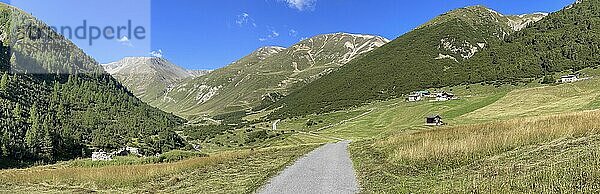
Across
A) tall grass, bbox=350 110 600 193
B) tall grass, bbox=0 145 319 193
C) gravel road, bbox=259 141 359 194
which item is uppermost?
tall grass, bbox=350 110 600 193

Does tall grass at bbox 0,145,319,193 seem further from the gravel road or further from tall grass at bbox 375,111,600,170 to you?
tall grass at bbox 375,111,600,170

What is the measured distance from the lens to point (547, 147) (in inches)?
754

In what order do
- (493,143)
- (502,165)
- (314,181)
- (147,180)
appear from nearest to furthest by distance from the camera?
(502,165) → (314,181) → (493,143) → (147,180)

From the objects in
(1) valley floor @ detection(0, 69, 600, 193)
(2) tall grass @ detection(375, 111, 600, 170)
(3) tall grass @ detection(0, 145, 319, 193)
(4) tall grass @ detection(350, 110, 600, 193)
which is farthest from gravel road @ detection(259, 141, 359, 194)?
(2) tall grass @ detection(375, 111, 600, 170)

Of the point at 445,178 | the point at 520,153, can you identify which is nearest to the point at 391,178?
the point at 445,178

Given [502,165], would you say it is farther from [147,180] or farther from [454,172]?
[147,180]

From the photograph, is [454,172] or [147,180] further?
[147,180]

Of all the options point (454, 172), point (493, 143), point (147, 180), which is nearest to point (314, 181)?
point (454, 172)

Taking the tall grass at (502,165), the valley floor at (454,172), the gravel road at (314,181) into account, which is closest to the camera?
the tall grass at (502,165)

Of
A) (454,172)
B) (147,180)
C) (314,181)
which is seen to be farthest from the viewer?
(147,180)

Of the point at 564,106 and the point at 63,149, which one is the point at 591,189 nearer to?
the point at 564,106

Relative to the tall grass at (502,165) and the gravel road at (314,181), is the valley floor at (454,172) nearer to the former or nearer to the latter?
the tall grass at (502,165)

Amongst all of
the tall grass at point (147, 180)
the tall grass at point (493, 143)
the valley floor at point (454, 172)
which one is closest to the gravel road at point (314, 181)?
the valley floor at point (454, 172)

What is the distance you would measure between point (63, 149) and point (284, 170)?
557 feet
